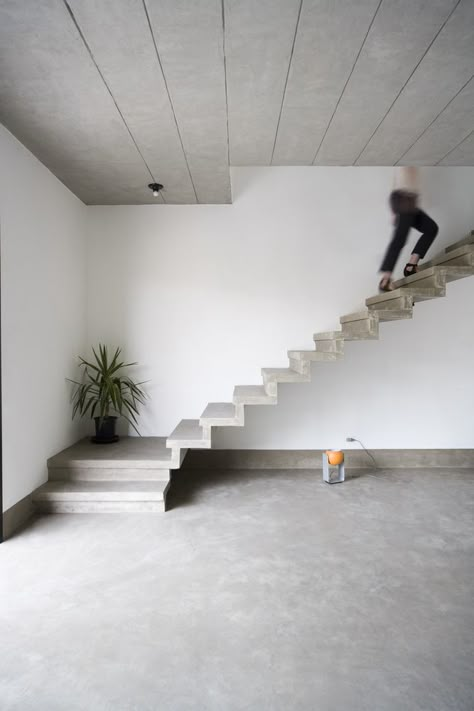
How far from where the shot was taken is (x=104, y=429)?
4.09 metres

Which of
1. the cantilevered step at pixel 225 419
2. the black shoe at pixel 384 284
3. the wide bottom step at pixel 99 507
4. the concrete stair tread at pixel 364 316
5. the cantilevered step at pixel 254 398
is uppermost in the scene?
the black shoe at pixel 384 284

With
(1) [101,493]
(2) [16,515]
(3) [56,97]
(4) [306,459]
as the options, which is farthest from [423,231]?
(2) [16,515]

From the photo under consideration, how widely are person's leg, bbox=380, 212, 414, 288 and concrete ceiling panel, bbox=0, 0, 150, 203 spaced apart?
8.04 feet

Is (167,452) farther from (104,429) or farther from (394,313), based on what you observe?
(394,313)

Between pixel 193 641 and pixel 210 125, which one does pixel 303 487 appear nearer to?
pixel 193 641

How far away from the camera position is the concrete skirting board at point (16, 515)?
2878 millimetres

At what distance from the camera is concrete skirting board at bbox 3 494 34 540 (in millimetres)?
2878

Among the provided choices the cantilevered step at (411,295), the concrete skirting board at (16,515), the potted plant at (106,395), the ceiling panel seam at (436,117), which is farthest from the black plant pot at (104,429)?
the ceiling panel seam at (436,117)

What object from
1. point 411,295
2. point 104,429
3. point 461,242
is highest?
point 461,242

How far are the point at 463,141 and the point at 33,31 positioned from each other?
3206mm

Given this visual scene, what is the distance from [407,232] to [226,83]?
261 cm

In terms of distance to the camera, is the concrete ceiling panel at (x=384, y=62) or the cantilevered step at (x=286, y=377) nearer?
the concrete ceiling panel at (x=384, y=62)

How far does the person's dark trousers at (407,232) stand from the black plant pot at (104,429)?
3.07 metres

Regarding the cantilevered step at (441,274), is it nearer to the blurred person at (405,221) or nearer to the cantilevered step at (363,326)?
the cantilevered step at (363,326)
